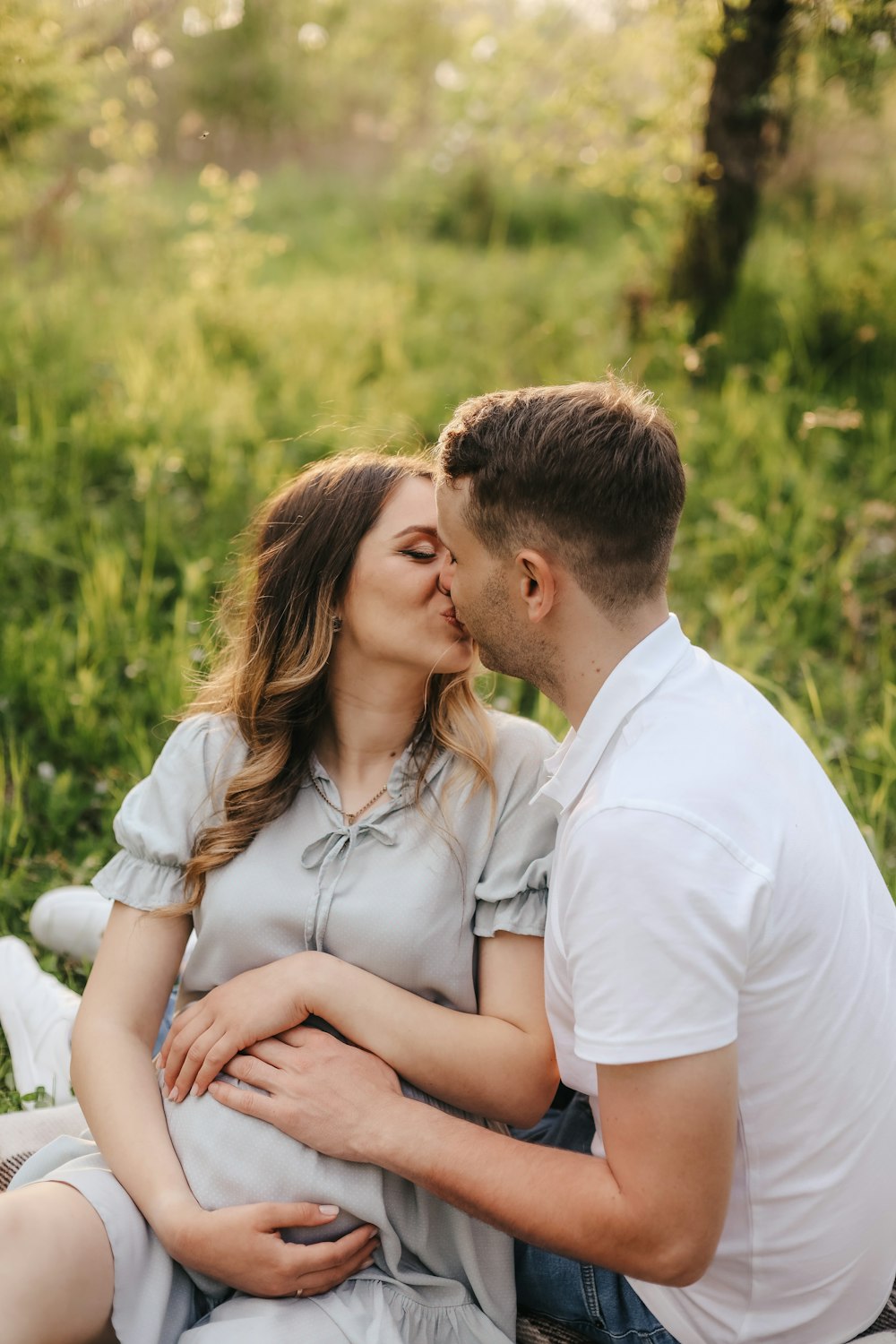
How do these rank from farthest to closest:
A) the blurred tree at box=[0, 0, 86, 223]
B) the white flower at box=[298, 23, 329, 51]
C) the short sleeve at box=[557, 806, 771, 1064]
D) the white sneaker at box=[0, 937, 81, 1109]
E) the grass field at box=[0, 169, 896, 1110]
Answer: the white flower at box=[298, 23, 329, 51] → the blurred tree at box=[0, 0, 86, 223] → the grass field at box=[0, 169, 896, 1110] → the white sneaker at box=[0, 937, 81, 1109] → the short sleeve at box=[557, 806, 771, 1064]

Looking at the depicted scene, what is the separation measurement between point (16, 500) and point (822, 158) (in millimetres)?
6803

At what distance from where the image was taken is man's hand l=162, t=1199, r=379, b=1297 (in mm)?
1916

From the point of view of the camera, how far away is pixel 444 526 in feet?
6.58

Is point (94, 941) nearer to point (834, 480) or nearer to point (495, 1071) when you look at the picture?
point (495, 1071)

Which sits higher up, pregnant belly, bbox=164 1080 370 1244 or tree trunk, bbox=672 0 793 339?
tree trunk, bbox=672 0 793 339

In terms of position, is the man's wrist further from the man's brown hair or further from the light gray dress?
the man's brown hair

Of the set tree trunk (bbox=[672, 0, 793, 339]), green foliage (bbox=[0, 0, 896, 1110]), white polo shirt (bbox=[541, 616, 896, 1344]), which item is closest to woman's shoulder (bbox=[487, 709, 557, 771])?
white polo shirt (bbox=[541, 616, 896, 1344])

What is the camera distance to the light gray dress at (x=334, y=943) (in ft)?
6.48

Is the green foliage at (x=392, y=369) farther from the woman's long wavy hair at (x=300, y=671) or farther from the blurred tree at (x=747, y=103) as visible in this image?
the woman's long wavy hair at (x=300, y=671)

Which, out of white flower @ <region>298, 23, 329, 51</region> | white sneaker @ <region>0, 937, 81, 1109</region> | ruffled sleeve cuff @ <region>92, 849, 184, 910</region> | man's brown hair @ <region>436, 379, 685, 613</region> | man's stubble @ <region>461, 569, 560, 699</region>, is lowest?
white sneaker @ <region>0, 937, 81, 1109</region>

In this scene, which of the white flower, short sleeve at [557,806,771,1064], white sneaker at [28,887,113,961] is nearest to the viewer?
short sleeve at [557,806,771,1064]

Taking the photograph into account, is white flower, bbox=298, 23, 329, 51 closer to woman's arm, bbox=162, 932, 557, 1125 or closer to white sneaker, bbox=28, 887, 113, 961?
white sneaker, bbox=28, 887, 113, 961

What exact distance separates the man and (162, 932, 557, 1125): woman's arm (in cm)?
7

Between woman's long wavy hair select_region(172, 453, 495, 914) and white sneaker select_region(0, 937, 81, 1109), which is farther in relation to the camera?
white sneaker select_region(0, 937, 81, 1109)
